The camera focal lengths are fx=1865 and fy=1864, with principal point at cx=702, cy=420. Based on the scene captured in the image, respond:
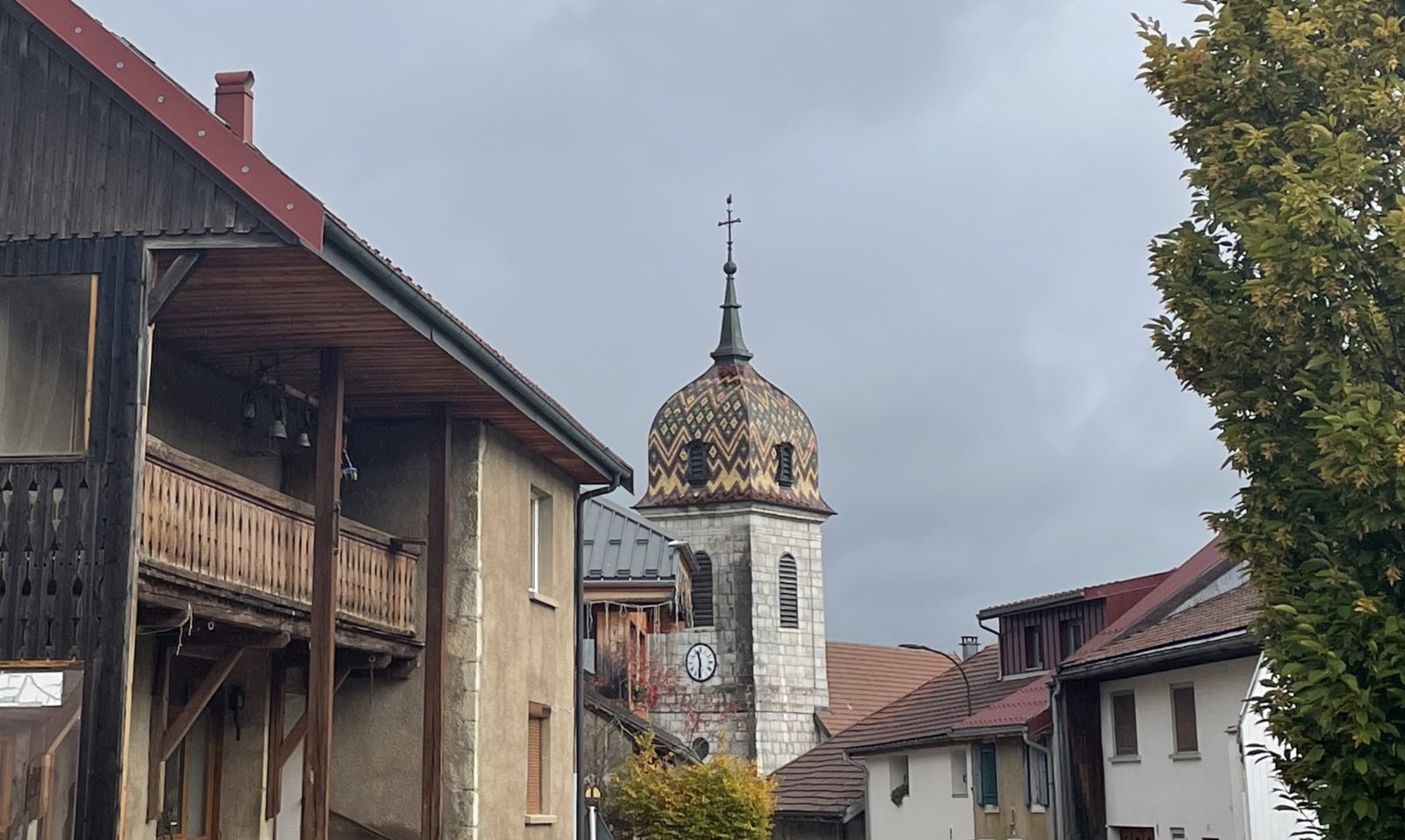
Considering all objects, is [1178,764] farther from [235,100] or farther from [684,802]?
[235,100]

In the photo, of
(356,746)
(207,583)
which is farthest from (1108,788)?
(207,583)

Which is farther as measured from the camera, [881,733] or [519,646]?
[881,733]

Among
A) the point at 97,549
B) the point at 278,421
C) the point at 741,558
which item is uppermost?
the point at 741,558

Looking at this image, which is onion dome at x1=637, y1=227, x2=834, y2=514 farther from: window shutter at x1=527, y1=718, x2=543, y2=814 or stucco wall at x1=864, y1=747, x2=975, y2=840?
window shutter at x1=527, y1=718, x2=543, y2=814

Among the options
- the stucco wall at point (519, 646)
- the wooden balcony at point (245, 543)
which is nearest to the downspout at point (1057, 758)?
the stucco wall at point (519, 646)

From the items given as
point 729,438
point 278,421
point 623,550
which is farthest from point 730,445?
point 278,421

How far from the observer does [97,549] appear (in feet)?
39.9

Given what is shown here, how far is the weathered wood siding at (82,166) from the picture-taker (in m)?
12.7

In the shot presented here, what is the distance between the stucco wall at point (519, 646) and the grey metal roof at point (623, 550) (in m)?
23.3

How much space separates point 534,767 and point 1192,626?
1158cm

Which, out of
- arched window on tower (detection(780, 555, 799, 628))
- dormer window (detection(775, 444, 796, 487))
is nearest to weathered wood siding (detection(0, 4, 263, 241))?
dormer window (detection(775, 444, 796, 487))

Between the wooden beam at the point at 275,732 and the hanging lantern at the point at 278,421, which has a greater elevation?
the hanging lantern at the point at 278,421

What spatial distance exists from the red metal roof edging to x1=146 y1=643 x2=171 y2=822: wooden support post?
4.71 metres

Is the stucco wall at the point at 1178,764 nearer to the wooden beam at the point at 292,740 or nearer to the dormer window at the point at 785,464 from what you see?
the wooden beam at the point at 292,740
